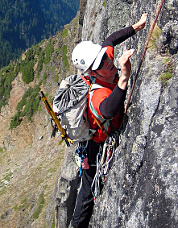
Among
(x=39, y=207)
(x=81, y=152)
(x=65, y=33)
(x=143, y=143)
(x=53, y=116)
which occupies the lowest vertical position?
(x=39, y=207)

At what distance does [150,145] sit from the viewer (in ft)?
13.9

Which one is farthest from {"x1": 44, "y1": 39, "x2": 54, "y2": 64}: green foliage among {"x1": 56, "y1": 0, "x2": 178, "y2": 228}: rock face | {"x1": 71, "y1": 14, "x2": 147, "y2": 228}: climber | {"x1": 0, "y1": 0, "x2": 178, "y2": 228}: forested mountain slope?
{"x1": 56, "y1": 0, "x2": 178, "y2": 228}: rock face

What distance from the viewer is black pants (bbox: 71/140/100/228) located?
22.2 feet

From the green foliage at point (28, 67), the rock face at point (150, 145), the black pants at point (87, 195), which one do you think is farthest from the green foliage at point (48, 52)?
the rock face at point (150, 145)

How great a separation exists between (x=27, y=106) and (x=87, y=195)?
31708 mm

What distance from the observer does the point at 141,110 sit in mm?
4711

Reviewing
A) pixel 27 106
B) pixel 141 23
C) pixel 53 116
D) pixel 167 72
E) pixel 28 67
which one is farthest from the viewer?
pixel 28 67

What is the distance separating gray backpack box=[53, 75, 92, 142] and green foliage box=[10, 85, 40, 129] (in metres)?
31.0

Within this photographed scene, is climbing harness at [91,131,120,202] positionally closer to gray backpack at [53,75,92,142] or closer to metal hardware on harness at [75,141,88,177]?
metal hardware on harness at [75,141,88,177]

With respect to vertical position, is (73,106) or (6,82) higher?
(73,106)

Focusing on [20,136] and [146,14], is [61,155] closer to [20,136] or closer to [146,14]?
[20,136]

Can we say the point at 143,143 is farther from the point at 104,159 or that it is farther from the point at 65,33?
→ the point at 65,33

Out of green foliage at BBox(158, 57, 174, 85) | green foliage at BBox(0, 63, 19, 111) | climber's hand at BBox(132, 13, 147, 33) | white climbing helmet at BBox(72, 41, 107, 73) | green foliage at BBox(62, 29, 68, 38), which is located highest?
white climbing helmet at BBox(72, 41, 107, 73)

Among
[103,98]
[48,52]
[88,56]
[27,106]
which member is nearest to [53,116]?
[103,98]
